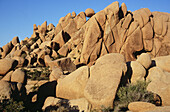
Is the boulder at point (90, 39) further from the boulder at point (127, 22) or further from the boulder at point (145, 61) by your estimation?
the boulder at point (145, 61)

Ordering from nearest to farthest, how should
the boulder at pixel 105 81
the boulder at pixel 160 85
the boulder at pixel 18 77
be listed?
the boulder at pixel 160 85 → the boulder at pixel 105 81 → the boulder at pixel 18 77

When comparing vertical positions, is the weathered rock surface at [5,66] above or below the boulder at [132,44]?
Answer: below

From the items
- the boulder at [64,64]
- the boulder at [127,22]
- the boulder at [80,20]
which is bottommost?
the boulder at [64,64]

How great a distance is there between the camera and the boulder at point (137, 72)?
14.5 metres

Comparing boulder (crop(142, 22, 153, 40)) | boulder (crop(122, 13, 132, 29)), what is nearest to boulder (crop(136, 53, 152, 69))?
boulder (crop(122, 13, 132, 29))

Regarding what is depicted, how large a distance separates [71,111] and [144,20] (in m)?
28.0

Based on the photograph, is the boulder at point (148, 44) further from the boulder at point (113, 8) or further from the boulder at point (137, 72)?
the boulder at point (137, 72)

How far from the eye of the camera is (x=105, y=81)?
11.8 meters

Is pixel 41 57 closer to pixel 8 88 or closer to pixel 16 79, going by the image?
pixel 16 79

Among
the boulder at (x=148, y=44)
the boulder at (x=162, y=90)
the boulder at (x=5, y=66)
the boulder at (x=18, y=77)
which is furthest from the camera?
the boulder at (x=148, y=44)

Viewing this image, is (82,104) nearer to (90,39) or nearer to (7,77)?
(7,77)

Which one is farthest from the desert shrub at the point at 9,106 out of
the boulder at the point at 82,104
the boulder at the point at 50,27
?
the boulder at the point at 50,27

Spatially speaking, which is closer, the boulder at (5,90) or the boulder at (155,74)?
the boulder at (5,90)

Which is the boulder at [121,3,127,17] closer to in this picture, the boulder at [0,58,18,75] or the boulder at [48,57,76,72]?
the boulder at [48,57,76,72]
